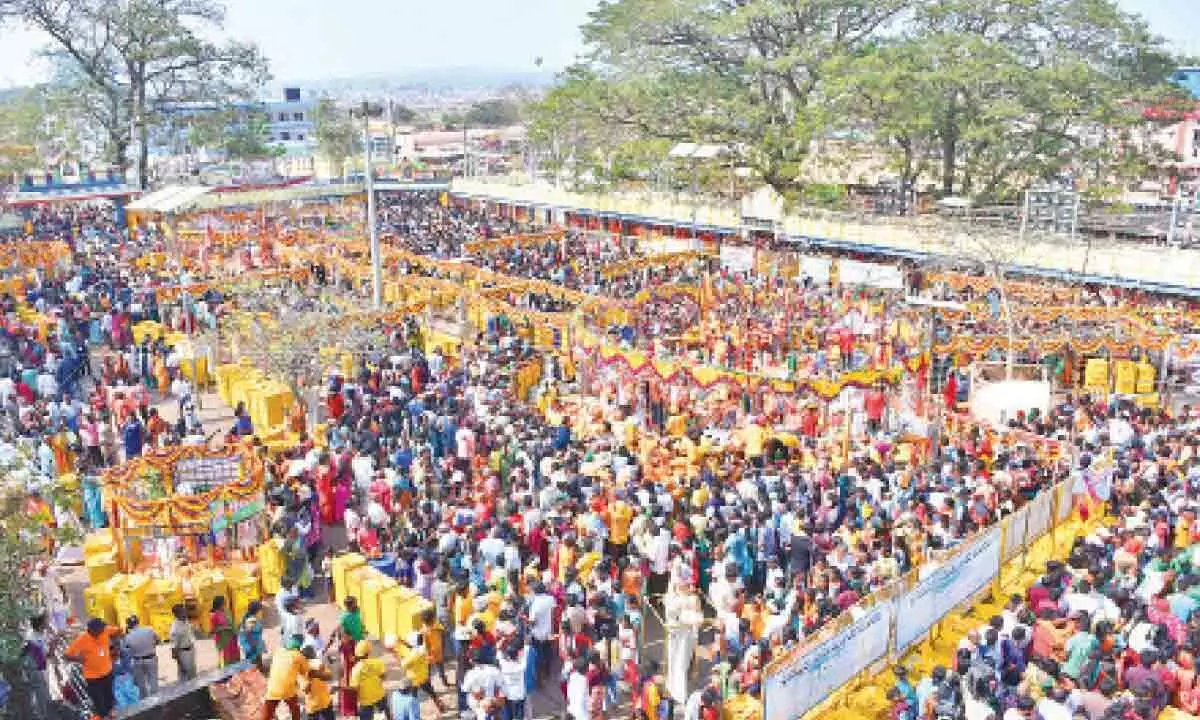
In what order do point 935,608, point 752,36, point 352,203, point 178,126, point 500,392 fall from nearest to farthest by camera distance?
point 935,608, point 500,392, point 752,36, point 352,203, point 178,126

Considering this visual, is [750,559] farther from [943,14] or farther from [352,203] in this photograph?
[352,203]

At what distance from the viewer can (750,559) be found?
35.4 feet

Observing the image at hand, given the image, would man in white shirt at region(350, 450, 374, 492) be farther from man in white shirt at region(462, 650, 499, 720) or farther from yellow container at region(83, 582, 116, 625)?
man in white shirt at region(462, 650, 499, 720)

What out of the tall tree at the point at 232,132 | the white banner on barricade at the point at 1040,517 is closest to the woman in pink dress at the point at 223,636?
the white banner on barricade at the point at 1040,517

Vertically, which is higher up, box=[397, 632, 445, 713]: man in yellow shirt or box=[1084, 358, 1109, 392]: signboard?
box=[1084, 358, 1109, 392]: signboard

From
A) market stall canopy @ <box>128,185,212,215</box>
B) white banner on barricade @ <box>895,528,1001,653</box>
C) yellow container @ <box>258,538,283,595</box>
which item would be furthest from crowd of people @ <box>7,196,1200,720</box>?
market stall canopy @ <box>128,185,212,215</box>

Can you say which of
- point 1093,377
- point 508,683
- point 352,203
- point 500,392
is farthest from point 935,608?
point 352,203

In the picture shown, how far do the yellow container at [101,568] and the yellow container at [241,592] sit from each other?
151 cm

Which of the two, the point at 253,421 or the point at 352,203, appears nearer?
the point at 253,421

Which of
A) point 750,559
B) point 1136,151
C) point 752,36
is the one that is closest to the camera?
point 750,559

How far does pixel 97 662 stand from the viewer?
28.1ft

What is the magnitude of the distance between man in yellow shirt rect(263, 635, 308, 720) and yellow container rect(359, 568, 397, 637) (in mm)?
1866

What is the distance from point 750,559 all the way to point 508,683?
3.28 m

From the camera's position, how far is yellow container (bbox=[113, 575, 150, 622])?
419 inches
